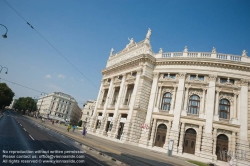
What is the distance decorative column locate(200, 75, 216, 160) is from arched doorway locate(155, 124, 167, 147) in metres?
6.41

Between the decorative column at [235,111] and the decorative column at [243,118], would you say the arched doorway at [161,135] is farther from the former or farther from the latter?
the decorative column at [243,118]

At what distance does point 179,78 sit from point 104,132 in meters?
20.4

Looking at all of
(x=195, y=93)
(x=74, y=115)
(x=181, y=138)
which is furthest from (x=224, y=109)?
(x=74, y=115)

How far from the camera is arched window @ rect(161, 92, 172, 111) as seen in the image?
30719mm

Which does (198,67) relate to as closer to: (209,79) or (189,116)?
(209,79)

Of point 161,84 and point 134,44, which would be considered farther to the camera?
point 134,44

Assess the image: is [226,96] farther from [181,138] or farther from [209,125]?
[181,138]

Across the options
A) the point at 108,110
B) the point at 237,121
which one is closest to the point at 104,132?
the point at 108,110

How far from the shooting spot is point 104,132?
120ft

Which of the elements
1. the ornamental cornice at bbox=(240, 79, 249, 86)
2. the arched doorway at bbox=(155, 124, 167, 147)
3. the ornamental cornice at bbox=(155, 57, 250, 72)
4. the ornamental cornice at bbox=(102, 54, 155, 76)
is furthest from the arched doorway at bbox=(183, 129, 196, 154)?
the ornamental cornice at bbox=(102, 54, 155, 76)

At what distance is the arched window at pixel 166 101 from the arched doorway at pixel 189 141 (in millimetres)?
A: 5634

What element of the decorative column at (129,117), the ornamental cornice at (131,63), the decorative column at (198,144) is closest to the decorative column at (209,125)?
the decorative column at (198,144)

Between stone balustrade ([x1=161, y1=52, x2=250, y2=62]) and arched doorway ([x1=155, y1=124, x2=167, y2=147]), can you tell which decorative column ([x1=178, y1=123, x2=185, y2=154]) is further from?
stone balustrade ([x1=161, y1=52, x2=250, y2=62])

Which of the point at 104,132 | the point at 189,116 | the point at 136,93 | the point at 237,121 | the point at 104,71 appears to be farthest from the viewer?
the point at 104,71
